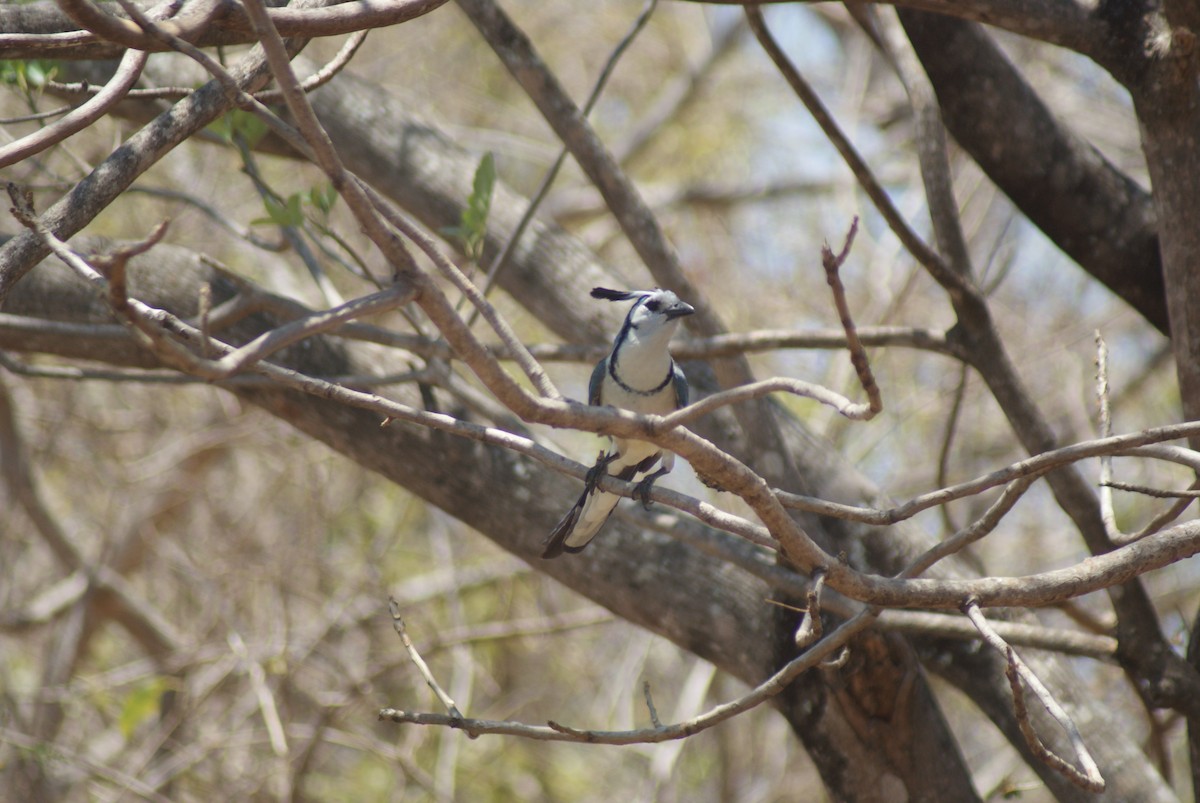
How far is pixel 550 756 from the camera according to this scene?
6.61 metres

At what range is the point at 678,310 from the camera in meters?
3.05

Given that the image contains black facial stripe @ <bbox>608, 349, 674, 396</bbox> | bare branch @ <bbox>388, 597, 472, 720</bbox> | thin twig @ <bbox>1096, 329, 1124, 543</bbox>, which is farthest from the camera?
black facial stripe @ <bbox>608, 349, 674, 396</bbox>

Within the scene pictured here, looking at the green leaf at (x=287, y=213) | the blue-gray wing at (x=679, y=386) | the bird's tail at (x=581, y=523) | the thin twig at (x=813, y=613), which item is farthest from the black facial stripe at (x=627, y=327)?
the thin twig at (x=813, y=613)

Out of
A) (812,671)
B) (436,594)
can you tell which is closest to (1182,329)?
(812,671)

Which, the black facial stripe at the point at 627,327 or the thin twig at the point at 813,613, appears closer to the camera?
the thin twig at the point at 813,613

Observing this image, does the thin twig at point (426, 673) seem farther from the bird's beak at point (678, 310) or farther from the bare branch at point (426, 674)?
the bird's beak at point (678, 310)

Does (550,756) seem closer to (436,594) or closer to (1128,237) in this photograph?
(436,594)

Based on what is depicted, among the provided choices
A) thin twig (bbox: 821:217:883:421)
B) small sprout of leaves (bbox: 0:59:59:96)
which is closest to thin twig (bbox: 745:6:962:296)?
thin twig (bbox: 821:217:883:421)

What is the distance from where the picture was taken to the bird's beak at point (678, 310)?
120 inches

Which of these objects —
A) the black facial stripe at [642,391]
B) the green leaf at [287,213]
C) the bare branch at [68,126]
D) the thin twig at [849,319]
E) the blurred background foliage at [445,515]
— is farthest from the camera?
the blurred background foliage at [445,515]

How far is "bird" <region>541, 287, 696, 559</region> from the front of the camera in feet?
9.96

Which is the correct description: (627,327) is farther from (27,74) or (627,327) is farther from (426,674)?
(27,74)

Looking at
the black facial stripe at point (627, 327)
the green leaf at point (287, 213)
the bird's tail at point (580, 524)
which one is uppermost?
the green leaf at point (287, 213)

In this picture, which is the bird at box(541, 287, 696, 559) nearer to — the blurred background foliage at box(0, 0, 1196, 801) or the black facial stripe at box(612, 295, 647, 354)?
the black facial stripe at box(612, 295, 647, 354)
